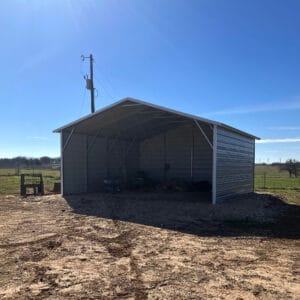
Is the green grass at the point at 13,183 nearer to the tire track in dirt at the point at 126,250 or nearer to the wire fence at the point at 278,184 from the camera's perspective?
the tire track in dirt at the point at 126,250

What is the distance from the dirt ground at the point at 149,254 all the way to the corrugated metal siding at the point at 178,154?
30.1 ft

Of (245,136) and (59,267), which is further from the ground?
(245,136)

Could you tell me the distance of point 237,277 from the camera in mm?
5473

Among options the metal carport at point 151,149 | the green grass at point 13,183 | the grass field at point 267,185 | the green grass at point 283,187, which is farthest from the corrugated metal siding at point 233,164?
the green grass at point 13,183

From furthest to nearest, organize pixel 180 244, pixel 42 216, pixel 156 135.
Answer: pixel 156 135, pixel 42 216, pixel 180 244

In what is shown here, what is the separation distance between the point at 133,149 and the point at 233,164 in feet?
23.9

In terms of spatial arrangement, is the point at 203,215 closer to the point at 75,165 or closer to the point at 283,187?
the point at 75,165

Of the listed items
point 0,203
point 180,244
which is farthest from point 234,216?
point 0,203

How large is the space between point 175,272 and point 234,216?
239 inches

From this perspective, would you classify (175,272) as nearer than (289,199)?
Yes

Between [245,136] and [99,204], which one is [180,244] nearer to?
[99,204]

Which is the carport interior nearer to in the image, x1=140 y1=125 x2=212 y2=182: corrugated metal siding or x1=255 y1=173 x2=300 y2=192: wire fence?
x1=140 y1=125 x2=212 y2=182: corrugated metal siding

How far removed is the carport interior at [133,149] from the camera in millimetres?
17312

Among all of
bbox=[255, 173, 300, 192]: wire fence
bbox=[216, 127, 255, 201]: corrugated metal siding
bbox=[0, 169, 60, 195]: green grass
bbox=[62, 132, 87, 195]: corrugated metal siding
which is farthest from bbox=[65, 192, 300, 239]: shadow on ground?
bbox=[255, 173, 300, 192]: wire fence
